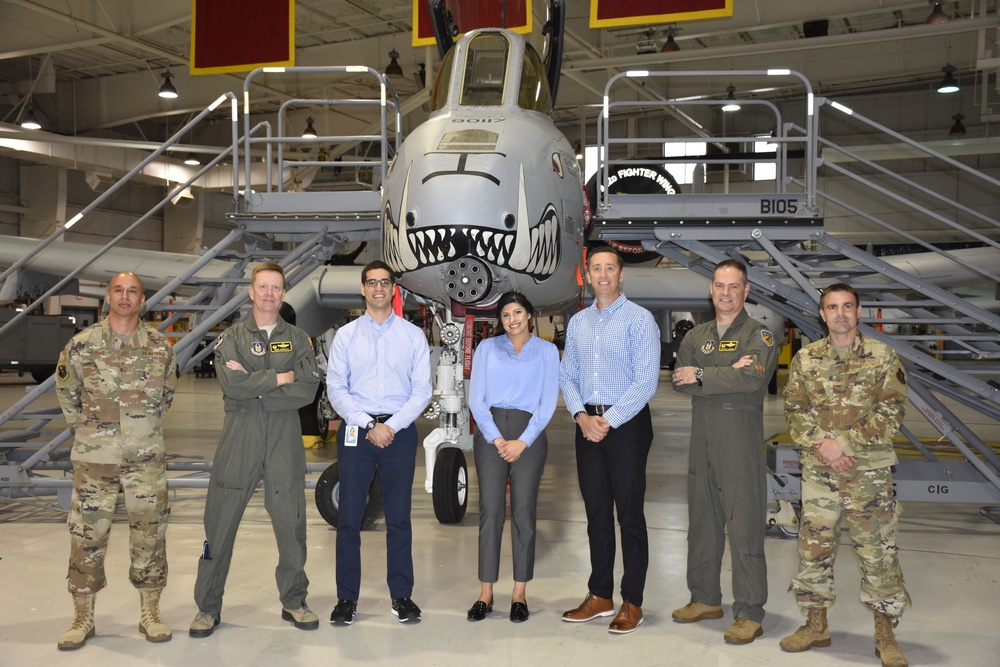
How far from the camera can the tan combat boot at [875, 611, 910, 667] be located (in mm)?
4004

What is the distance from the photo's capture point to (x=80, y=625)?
434cm

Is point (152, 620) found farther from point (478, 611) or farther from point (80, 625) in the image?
point (478, 611)

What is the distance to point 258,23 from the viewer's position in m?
13.1

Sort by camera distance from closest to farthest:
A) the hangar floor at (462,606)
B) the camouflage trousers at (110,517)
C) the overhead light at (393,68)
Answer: the hangar floor at (462,606) < the camouflage trousers at (110,517) < the overhead light at (393,68)

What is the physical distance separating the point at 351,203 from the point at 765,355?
159 inches

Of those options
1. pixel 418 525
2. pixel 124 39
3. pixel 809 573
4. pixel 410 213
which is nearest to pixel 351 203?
pixel 410 213

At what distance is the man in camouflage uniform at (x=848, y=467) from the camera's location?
409 centimetres

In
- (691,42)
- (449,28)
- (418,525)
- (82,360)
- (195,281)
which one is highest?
(691,42)

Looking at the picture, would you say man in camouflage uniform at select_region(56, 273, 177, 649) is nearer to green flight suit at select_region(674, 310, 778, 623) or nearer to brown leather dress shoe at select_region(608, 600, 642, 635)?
brown leather dress shoe at select_region(608, 600, 642, 635)

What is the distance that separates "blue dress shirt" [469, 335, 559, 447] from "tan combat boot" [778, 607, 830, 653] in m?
1.54

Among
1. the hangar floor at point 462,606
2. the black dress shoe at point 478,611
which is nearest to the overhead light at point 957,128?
the hangar floor at point 462,606

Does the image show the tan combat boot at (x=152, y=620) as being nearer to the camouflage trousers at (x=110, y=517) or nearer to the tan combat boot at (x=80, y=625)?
the camouflage trousers at (x=110, y=517)

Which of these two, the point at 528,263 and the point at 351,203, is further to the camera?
the point at 351,203

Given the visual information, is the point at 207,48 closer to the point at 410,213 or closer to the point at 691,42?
the point at 410,213
